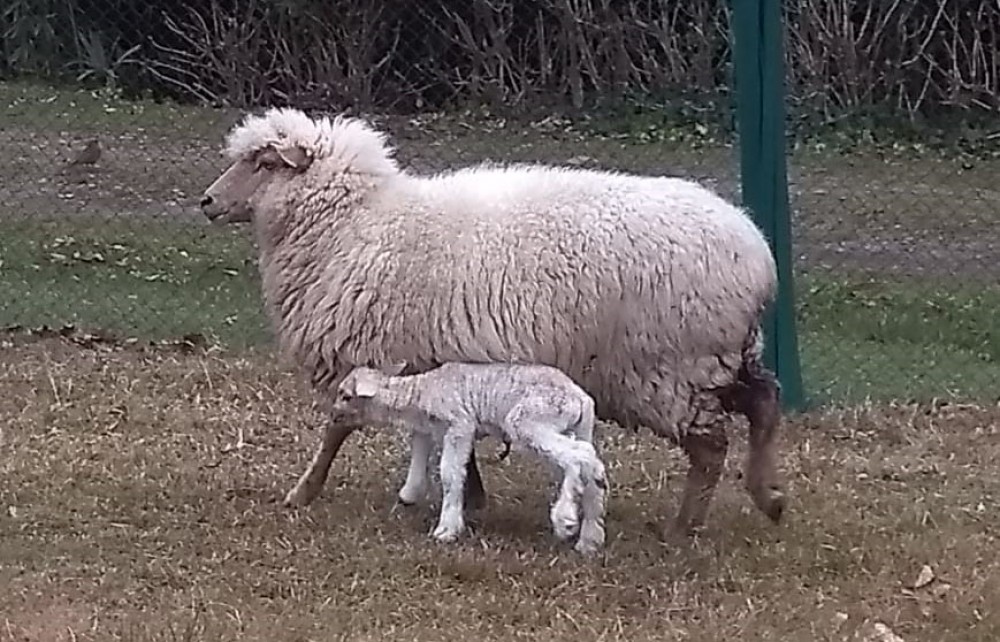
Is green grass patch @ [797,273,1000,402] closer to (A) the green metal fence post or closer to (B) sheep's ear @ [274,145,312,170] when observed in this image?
(A) the green metal fence post

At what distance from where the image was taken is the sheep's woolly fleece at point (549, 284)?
540cm

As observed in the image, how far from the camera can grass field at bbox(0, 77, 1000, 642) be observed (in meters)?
4.84

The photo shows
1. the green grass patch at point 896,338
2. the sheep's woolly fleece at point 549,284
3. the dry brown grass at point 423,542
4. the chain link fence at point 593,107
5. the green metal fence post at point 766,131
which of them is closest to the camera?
the dry brown grass at point 423,542

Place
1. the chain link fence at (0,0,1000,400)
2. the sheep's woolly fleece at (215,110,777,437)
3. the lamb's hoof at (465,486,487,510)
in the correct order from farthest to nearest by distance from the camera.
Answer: the chain link fence at (0,0,1000,400) → the lamb's hoof at (465,486,487,510) → the sheep's woolly fleece at (215,110,777,437)

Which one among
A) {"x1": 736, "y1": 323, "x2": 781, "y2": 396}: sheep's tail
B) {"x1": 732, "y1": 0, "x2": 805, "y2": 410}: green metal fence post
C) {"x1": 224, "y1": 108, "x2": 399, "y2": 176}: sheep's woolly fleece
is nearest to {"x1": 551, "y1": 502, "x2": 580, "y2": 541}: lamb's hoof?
{"x1": 736, "y1": 323, "x2": 781, "y2": 396}: sheep's tail

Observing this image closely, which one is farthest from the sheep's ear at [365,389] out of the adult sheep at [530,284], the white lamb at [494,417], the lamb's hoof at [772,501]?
the lamb's hoof at [772,501]

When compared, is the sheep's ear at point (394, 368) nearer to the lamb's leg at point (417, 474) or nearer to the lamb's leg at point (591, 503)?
A: the lamb's leg at point (417, 474)

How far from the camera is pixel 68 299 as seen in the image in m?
9.22

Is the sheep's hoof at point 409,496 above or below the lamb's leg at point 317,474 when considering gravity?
below

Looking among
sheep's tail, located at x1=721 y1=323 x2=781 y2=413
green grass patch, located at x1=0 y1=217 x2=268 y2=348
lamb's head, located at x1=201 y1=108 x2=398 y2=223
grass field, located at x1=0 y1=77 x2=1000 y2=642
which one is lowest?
green grass patch, located at x1=0 y1=217 x2=268 y2=348

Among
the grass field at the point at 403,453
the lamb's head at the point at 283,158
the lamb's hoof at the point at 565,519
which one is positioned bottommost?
the grass field at the point at 403,453

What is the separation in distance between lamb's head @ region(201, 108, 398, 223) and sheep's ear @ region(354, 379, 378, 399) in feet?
2.53

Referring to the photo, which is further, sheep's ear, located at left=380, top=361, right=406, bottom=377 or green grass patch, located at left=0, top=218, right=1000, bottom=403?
green grass patch, located at left=0, top=218, right=1000, bottom=403

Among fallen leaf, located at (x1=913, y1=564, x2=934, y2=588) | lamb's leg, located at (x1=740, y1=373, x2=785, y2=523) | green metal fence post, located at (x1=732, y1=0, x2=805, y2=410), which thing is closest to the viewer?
fallen leaf, located at (x1=913, y1=564, x2=934, y2=588)
